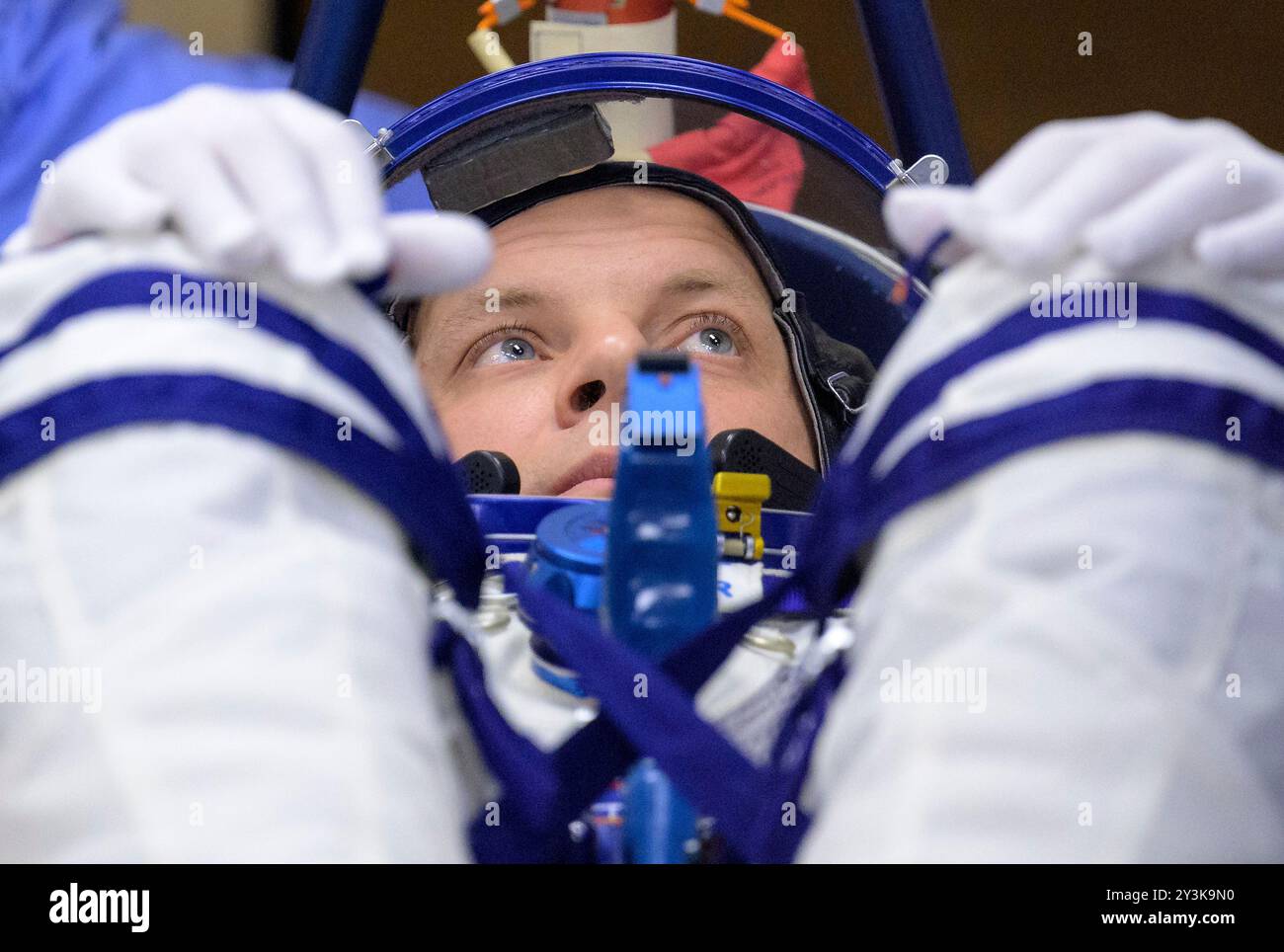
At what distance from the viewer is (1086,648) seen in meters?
0.36

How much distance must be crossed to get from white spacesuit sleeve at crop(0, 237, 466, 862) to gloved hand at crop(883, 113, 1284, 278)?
206mm

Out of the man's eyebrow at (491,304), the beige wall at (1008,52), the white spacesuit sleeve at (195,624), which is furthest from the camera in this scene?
the beige wall at (1008,52)

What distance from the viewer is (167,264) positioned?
417mm

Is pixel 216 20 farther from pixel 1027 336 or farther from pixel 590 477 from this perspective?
pixel 1027 336

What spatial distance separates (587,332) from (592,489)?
134mm

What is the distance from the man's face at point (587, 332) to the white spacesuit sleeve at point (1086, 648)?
16.2 inches

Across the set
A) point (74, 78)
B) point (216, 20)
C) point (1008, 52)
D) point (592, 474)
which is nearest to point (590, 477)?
point (592, 474)

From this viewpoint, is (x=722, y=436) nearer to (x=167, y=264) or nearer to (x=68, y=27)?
(x=167, y=264)

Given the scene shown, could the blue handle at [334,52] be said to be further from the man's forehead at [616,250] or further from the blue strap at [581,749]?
the blue strap at [581,749]

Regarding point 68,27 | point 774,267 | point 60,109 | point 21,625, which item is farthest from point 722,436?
point 68,27

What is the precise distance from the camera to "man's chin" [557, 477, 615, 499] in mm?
771

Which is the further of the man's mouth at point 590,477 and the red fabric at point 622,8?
the red fabric at point 622,8

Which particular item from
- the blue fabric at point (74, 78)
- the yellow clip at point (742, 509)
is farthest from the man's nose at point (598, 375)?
the blue fabric at point (74, 78)

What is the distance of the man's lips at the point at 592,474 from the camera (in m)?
0.78
